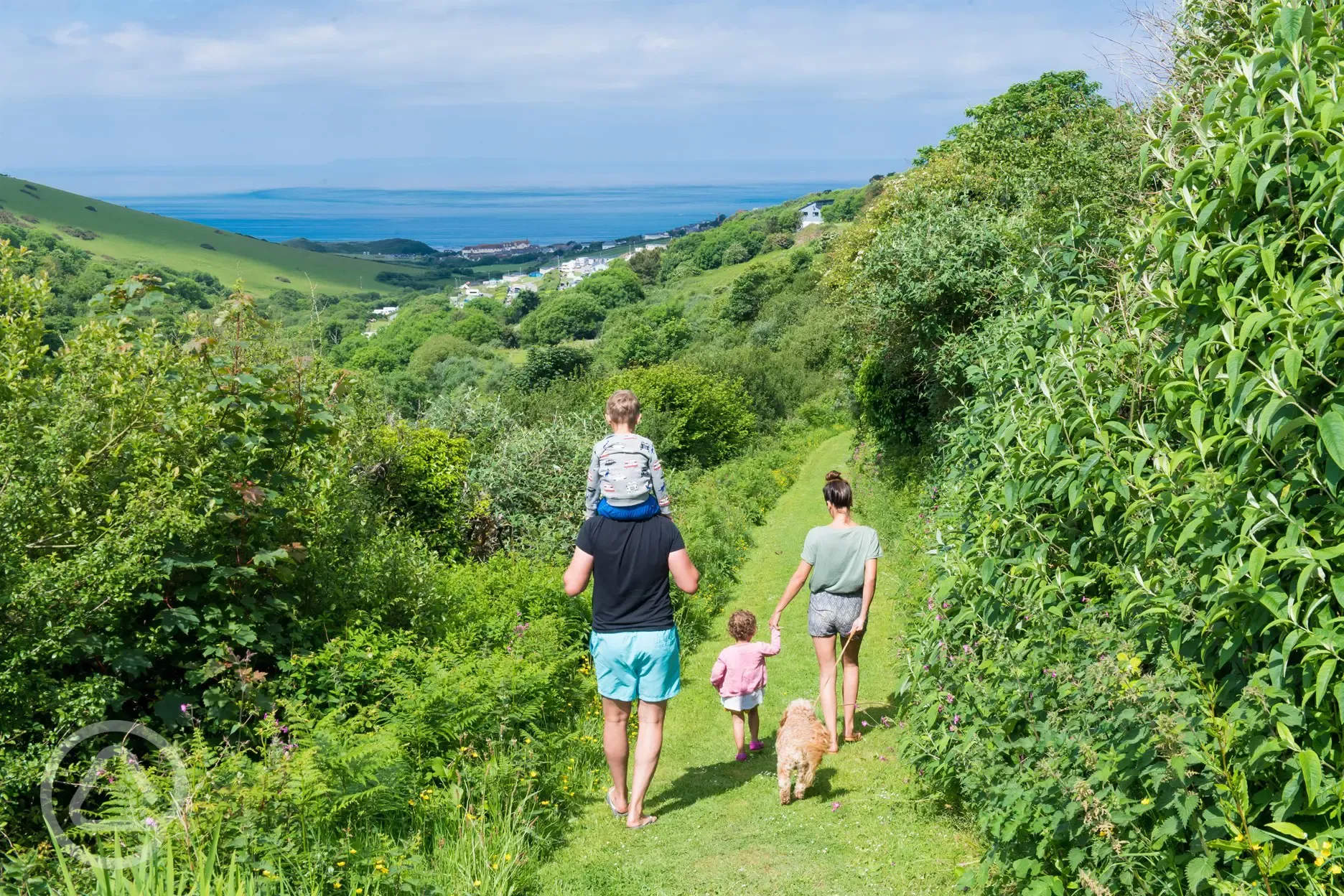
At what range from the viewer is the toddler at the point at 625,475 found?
5430 millimetres

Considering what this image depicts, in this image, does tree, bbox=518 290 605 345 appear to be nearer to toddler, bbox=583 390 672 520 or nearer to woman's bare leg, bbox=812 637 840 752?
woman's bare leg, bbox=812 637 840 752

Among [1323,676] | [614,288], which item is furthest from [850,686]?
[614,288]

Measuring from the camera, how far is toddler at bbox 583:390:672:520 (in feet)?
17.8

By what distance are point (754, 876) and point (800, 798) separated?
1136 mm

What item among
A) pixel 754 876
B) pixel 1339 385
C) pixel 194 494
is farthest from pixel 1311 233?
pixel 194 494

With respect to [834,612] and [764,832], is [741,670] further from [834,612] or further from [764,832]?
[764,832]

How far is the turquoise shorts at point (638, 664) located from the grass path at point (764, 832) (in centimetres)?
92

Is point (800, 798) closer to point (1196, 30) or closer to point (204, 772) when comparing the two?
point (204, 772)

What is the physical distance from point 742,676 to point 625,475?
2.35 m

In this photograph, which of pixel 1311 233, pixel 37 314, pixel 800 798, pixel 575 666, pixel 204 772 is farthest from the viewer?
pixel 575 666

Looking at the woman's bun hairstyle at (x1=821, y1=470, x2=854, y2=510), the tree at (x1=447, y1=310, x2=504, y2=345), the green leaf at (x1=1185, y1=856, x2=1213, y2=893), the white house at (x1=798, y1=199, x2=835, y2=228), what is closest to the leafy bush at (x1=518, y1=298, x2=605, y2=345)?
the tree at (x1=447, y1=310, x2=504, y2=345)

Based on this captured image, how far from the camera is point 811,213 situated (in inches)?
5221

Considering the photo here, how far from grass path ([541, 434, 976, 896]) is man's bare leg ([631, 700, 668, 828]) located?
22 centimetres

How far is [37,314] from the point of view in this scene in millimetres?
6625
